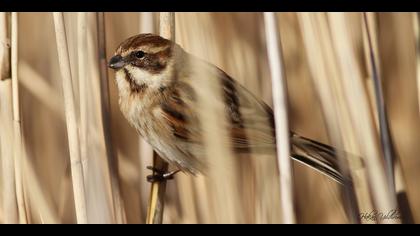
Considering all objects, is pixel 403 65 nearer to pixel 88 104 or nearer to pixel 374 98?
pixel 374 98

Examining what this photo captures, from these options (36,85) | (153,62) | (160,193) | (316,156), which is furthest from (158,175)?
(36,85)

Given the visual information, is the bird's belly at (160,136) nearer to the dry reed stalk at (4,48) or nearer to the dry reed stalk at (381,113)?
the dry reed stalk at (4,48)

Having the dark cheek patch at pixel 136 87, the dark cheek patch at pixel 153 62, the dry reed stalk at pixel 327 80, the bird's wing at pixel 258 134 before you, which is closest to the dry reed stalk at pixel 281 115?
the dry reed stalk at pixel 327 80

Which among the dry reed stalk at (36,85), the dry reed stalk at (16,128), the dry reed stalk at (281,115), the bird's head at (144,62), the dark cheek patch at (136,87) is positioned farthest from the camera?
the dry reed stalk at (36,85)

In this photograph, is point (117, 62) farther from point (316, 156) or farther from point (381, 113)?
point (381, 113)

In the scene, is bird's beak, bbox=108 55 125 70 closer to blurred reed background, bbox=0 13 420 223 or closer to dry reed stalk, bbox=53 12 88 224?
blurred reed background, bbox=0 13 420 223

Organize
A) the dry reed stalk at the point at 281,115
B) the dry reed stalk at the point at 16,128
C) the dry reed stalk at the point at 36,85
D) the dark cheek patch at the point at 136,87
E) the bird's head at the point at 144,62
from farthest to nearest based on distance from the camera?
the dry reed stalk at the point at 36,85
the dark cheek patch at the point at 136,87
the bird's head at the point at 144,62
the dry reed stalk at the point at 16,128
the dry reed stalk at the point at 281,115
